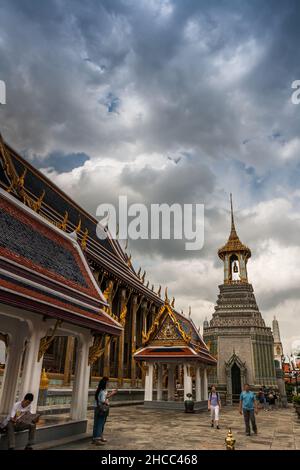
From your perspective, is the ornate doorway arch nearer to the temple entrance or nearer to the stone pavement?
the temple entrance

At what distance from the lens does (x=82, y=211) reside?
30422mm

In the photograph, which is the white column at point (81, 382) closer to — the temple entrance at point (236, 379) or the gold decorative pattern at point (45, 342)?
the gold decorative pattern at point (45, 342)

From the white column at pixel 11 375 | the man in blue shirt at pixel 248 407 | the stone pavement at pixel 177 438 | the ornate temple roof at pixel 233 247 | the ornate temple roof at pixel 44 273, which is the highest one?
the ornate temple roof at pixel 233 247

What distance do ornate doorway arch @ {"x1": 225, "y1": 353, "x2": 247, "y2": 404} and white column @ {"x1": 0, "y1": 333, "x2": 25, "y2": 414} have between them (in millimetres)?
28850

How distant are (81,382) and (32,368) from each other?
2.10 meters

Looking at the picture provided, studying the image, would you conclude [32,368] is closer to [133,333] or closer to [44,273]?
[44,273]

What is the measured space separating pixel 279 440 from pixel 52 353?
14.5m

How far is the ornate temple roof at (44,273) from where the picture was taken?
6523 mm

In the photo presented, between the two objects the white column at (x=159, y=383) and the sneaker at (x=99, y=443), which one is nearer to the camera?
the sneaker at (x=99, y=443)

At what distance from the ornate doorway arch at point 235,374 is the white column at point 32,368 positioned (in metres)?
29.6

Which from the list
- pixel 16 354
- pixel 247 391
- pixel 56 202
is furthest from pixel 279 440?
pixel 56 202

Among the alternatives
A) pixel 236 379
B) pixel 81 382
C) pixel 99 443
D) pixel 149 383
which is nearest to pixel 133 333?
pixel 149 383

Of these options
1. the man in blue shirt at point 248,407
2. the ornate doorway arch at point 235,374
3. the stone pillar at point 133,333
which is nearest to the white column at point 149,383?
the man in blue shirt at point 248,407
